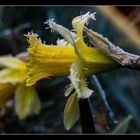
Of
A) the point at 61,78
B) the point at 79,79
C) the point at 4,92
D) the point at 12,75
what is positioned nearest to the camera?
the point at 79,79

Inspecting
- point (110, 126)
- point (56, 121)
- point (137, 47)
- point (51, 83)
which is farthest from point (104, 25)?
point (110, 126)

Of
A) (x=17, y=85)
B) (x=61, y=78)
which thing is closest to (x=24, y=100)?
(x=17, y=85)

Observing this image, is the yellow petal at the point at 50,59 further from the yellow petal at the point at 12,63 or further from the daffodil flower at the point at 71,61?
the yellow petal at the point at 12,63

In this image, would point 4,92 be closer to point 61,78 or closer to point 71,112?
point 71,112

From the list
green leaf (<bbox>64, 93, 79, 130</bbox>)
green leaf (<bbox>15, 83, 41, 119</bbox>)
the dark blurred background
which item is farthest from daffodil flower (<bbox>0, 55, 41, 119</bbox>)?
green leaf (<bbox>64, 93, 79, 130</bbox>)

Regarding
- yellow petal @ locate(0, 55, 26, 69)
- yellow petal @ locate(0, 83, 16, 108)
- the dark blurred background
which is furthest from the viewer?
the dark blurred background

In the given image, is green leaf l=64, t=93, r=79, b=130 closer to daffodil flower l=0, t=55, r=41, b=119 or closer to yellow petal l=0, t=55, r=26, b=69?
daffodil flower l=0, t=55, r=41, b=119

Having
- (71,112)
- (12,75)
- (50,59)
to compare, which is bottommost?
(71,112)

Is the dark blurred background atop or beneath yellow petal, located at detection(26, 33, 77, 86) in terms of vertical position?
atop
